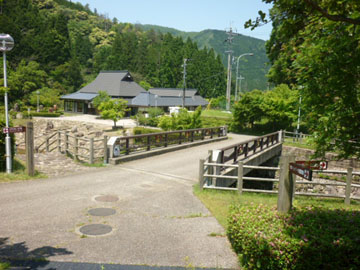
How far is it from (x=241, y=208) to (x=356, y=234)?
225cm

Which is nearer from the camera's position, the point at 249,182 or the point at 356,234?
the point at 356,234

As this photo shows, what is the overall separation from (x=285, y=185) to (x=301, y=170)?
0.74m

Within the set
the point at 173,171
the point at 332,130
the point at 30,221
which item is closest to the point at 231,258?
the point at 332,130

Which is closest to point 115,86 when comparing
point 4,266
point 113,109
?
point 113,109

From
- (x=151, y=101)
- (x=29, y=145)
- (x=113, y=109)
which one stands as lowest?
(x=29, y=145)

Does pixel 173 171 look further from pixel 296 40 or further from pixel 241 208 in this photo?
pixel 296 40

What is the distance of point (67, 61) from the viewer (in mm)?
80188

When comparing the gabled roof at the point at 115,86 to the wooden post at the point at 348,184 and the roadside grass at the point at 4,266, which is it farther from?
the roadside grass at the point at 4,266

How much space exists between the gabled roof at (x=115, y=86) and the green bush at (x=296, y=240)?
50.5 m

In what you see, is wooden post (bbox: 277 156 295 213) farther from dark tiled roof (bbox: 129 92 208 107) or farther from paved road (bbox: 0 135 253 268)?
dark tiled roof (bbox: 129 92 208 107)

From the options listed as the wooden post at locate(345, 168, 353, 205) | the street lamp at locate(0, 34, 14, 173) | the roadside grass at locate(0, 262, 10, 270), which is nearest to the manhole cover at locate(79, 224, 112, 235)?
the roadside grass at locate(0, 262, 10, 270)

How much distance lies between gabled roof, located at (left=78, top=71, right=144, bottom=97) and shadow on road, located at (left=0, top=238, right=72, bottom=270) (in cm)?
4958

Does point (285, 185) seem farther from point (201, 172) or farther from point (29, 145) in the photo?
point (29, 145)

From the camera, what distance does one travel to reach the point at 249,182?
20.2 m
